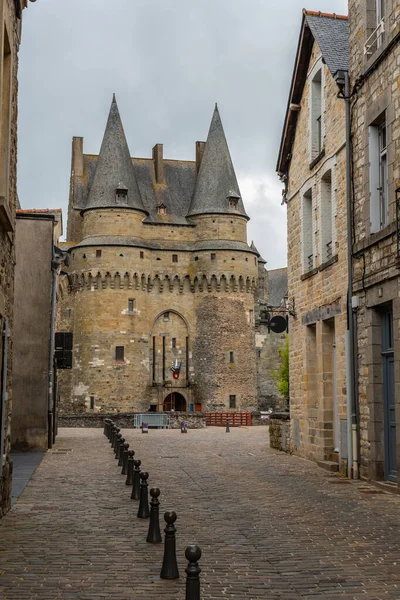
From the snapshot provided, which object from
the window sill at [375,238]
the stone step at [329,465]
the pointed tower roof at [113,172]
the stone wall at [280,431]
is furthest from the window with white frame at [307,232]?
the pointed tower roof at [113,172]

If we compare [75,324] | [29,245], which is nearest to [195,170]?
[75,324]

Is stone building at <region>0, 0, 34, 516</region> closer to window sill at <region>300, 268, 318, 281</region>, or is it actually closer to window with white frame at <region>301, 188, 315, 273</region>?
window sill at <region>300, 268, 318, 281</region>

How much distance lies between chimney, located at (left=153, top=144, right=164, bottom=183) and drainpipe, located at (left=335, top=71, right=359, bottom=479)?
4864 centimetres

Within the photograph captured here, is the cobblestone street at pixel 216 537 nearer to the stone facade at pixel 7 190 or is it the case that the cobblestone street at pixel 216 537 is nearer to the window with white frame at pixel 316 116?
the stone facade at pixel 7 190

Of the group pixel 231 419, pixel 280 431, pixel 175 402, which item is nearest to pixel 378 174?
pixel 280 431

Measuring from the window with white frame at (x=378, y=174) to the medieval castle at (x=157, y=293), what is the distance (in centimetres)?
4183

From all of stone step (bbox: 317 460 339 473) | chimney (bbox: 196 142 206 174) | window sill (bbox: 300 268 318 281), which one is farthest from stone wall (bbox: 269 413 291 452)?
chimney (bbox: 196 142 206 174)

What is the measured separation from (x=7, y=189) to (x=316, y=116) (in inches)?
400

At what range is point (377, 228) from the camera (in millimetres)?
12945

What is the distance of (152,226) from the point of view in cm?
5847

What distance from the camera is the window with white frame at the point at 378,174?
12906 millimetres

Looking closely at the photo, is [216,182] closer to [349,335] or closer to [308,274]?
[308,274]

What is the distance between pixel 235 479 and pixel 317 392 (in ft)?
12.6

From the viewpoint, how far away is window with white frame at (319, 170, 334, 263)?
16234 mm
